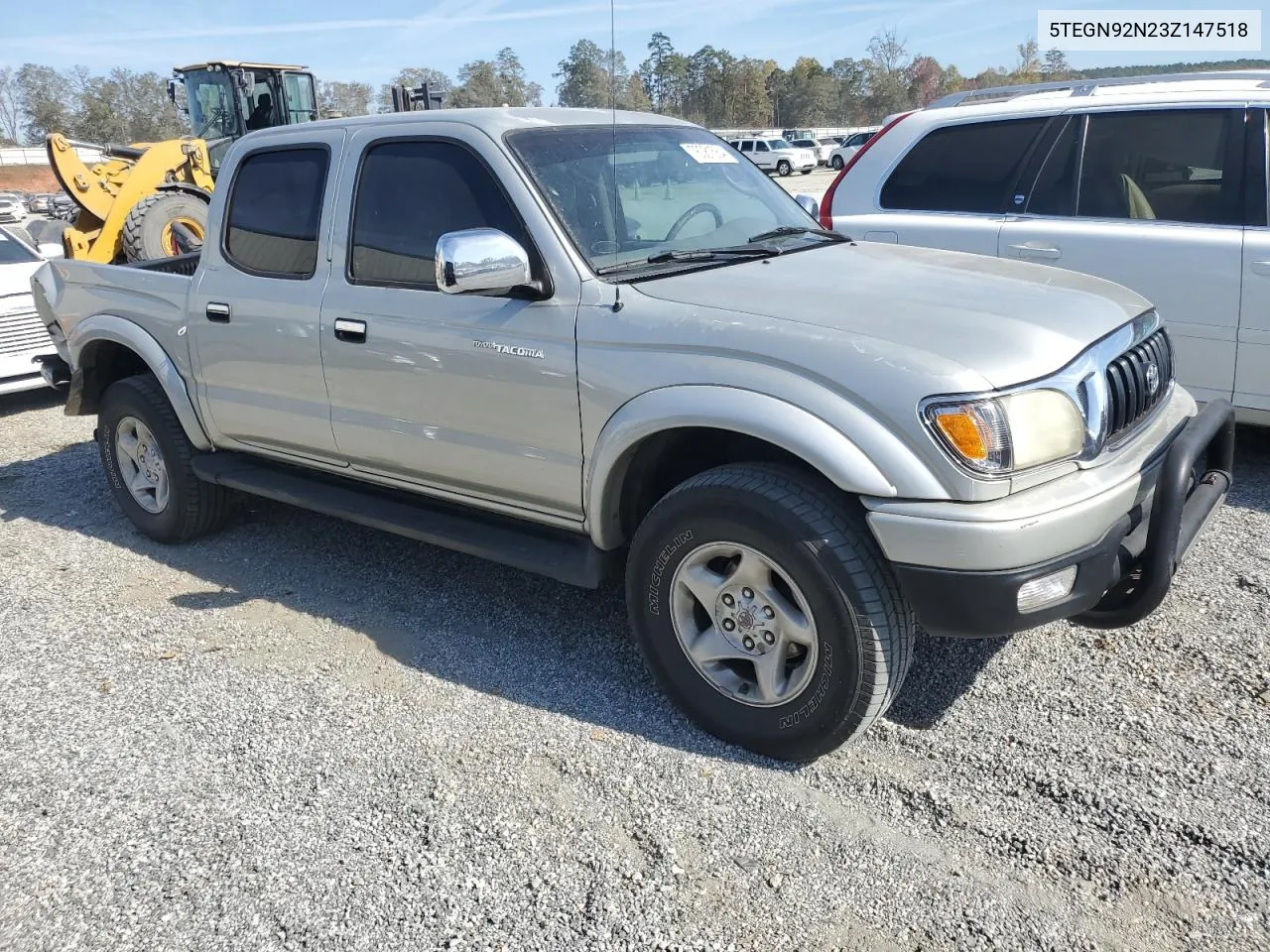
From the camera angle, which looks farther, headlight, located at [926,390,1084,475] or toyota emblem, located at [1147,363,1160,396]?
toyota emblem, located at [1147,363,1160,396]

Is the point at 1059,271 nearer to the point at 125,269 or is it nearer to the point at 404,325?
the point at 404,325

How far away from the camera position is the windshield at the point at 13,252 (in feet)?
29.2

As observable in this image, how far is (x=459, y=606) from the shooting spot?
440 centimetres

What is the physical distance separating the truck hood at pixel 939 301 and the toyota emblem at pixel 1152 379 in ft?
0.59

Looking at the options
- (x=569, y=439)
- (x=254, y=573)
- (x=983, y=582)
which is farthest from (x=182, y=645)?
(x=983, y=582)

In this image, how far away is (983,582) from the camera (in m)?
2.71

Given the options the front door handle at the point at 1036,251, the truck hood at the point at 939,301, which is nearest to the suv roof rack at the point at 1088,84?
the front door handle at the point at 1036,251

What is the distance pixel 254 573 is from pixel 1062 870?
12.2 ft

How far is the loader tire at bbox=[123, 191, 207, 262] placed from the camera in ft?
34.2

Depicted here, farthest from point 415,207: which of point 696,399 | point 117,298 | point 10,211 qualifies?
point 10,211

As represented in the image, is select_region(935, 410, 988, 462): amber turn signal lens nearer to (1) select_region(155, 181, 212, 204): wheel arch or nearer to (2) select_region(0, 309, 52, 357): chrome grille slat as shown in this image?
(2) select_region(0, 309, 52, 357): chrome grille slat

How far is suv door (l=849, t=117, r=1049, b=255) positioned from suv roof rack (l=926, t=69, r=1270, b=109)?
0.35 metres

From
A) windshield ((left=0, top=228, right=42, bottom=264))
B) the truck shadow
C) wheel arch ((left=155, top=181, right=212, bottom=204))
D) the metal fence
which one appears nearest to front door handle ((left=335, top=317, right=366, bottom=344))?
the truck shadow

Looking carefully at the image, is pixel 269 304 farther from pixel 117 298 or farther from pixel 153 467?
pixel 153 467
